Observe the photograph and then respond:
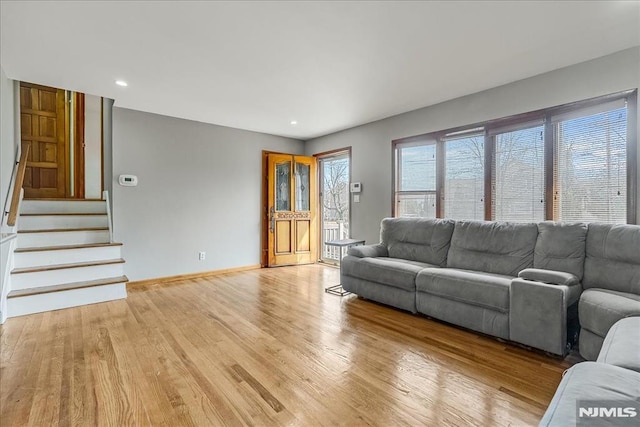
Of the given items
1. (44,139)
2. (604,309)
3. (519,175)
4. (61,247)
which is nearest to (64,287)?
(61,247)

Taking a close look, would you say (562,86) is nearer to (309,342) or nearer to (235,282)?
(309,342)

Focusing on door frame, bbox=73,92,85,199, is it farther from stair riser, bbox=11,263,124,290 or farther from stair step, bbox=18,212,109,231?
stair riser, bbox=11,263,124,290

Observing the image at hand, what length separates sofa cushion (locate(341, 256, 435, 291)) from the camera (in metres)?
3.18

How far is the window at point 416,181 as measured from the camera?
4.21 metres

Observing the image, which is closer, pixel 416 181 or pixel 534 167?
pixel 534 167

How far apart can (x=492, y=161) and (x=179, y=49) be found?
3590mm

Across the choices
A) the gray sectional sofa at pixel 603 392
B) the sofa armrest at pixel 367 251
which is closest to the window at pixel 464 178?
the sofa armrest at pixel 367 251

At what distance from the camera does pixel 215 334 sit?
105 inches

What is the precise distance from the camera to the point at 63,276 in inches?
137

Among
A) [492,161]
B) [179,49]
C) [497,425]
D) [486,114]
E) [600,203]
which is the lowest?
[497,425]

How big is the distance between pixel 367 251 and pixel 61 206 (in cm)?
449

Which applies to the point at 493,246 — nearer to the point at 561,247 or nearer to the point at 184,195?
the point at 561,247

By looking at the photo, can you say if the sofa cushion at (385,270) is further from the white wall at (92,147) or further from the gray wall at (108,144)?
the white wall at (92,147)

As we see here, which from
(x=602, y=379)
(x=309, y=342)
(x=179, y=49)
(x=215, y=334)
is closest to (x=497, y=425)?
(x=602, y=379)
